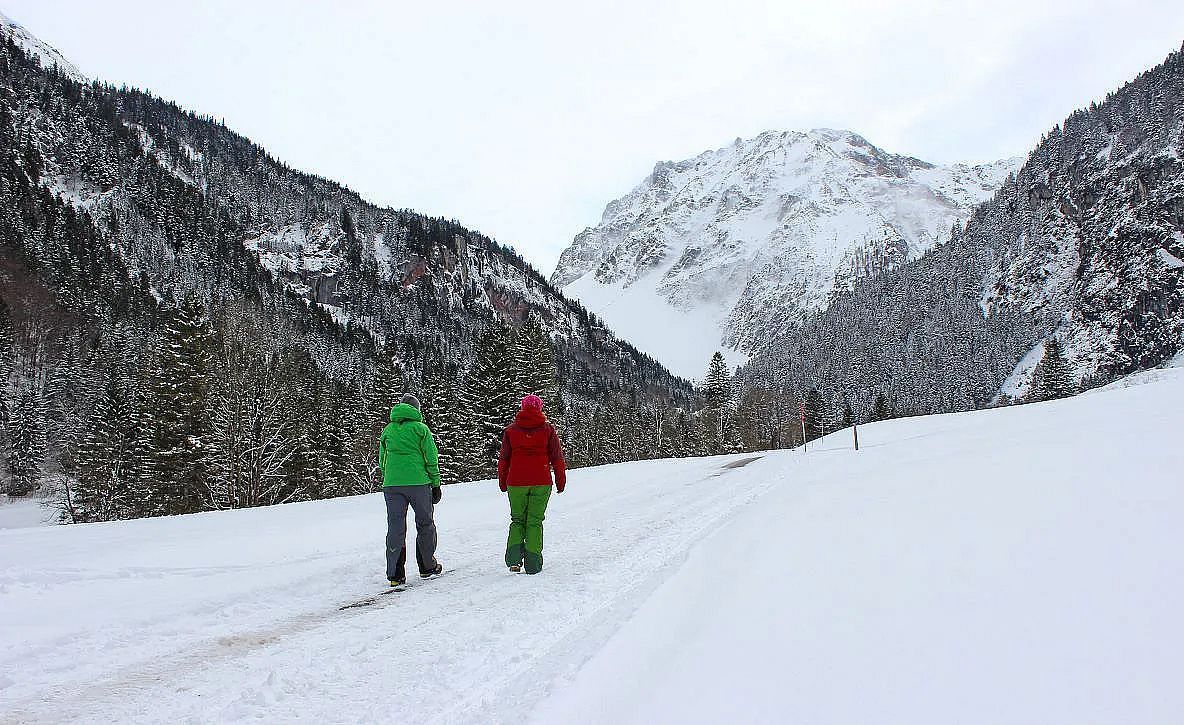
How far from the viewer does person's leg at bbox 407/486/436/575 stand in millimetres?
6711

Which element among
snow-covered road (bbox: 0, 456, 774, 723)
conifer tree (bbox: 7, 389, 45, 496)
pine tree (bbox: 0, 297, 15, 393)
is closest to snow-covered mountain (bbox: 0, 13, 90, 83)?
pine tree (bbox: 0, 297, 15, 393)

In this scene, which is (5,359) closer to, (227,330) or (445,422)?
(227,330)

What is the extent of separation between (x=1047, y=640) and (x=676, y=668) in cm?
168

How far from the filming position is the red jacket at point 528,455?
6954mm

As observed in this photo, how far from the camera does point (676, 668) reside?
3.09m

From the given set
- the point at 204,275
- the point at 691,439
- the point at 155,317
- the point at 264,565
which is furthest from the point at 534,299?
the point at 264,565

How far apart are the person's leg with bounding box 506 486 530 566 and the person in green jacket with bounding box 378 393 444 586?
85 centimetres

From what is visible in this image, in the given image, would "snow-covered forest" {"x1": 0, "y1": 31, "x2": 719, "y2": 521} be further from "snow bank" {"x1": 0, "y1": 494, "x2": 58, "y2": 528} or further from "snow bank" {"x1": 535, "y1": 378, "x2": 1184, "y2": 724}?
"snow bank" {"x1": 535, "y1": 378, "x2": 1184, "y2": 724}

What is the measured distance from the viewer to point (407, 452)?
22.5ft

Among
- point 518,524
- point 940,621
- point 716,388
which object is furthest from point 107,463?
point 716,388

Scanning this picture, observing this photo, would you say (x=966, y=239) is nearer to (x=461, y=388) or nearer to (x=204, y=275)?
(x=461, y=388)

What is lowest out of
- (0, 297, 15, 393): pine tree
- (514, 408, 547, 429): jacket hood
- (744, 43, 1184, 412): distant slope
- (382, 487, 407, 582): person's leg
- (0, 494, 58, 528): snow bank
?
(0, 494, 58, 528): snow bank

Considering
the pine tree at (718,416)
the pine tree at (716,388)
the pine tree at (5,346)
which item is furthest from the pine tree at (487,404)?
the pine tree at (5,346)

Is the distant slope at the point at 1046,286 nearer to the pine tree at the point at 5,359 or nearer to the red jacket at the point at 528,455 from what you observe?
the red jacket at the point at 528,455
